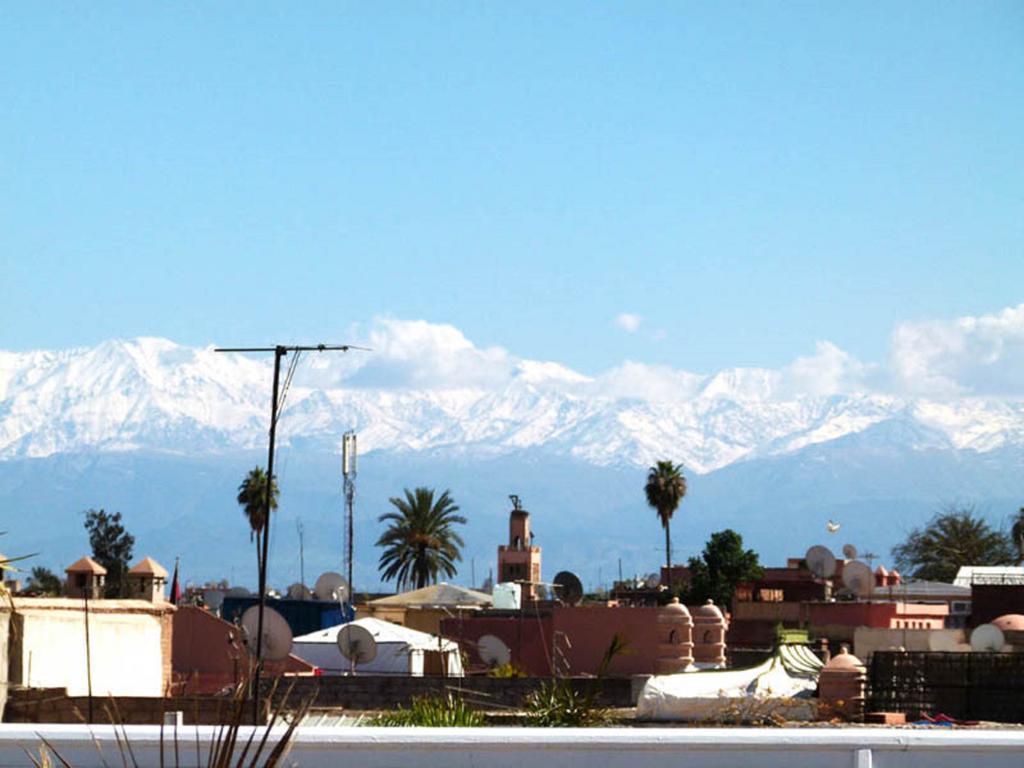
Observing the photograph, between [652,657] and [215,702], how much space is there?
21.4m

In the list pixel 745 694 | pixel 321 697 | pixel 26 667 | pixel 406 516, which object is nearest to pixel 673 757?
pixel 26 667

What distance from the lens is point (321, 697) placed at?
114ft

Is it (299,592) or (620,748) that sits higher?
(299,592)

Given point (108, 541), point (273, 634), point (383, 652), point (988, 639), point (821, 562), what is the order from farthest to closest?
point (108, 541)
point (821, 562)
point (383, 652)
point (988, 639)
point (273, 634)

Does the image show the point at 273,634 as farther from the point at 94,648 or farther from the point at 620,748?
the point at 620,748

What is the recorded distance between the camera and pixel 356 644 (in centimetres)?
4138

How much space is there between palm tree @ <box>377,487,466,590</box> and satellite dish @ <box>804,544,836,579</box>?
32555mm

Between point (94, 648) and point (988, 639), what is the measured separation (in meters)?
20.3

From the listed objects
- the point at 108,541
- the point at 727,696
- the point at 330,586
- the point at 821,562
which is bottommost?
the point at 727,696

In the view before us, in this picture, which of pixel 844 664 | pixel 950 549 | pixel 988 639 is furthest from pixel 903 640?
pixel 950 549

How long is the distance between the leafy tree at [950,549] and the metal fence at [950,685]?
2355 inches

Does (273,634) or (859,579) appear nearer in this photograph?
(273,634)

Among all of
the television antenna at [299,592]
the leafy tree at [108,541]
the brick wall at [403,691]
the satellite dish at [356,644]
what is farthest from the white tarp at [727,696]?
the leafy tree at [108,541]

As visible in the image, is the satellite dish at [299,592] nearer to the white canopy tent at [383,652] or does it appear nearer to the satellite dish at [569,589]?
the satellite dish at [569,589]
